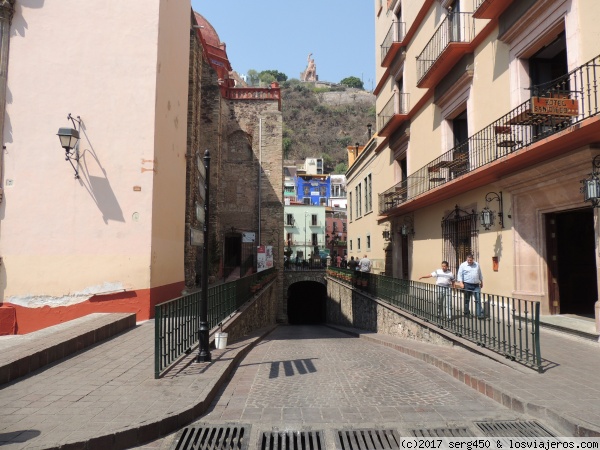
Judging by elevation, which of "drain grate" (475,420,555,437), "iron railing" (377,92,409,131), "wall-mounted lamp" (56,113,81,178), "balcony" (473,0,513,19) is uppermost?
"iron railing" (377,92,409,131)

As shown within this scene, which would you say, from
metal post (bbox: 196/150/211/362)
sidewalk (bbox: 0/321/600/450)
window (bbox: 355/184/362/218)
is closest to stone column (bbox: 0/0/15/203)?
metal post (bbox: 196/150/211/362)

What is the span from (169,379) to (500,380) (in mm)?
4114

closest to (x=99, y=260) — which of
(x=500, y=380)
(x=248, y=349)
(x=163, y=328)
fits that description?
(x=248, y=349)

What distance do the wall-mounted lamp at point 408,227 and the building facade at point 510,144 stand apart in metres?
0.13

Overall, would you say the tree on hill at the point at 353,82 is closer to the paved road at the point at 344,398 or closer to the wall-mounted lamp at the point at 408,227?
the wall-mounted lamp at the point at 408,227

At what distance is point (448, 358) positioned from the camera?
6492 millimetres

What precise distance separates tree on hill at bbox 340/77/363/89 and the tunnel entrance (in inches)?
4662

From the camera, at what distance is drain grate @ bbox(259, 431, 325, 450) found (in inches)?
146

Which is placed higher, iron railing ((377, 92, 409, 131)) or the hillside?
the hillside

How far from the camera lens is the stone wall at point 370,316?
1005 centimetres

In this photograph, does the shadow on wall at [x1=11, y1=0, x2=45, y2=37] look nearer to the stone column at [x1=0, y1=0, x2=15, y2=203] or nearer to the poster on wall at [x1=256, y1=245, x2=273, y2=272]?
the stone column at [x1=0, y1=0, x2=15, y2=203]

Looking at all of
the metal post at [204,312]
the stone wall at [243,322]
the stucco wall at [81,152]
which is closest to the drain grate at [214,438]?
the metal post at [204,312]

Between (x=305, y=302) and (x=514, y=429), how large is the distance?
30.7 metres

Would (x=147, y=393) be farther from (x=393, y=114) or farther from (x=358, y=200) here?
(x=358, y=200)
